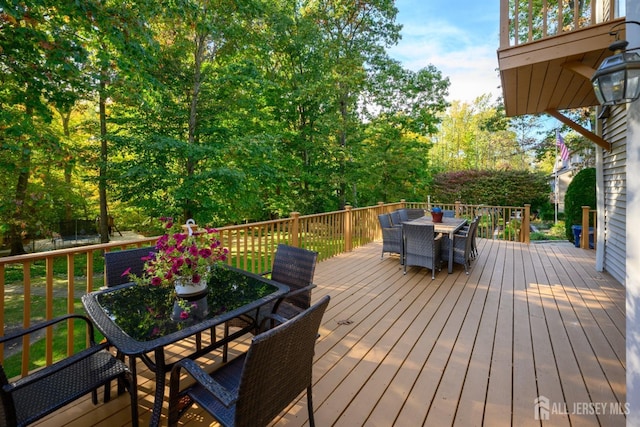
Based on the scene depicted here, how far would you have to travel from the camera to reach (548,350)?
263cm

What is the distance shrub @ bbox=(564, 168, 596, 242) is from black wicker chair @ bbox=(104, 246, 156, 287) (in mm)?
9418

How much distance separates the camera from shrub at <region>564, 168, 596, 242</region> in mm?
7367

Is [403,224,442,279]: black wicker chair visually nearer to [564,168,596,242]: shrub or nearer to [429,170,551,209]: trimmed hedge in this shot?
[564,168,596,242]: shrub

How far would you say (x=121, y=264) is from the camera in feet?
7.72

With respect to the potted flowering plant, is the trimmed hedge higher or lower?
higher

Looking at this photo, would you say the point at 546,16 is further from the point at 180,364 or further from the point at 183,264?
the point at 180,364

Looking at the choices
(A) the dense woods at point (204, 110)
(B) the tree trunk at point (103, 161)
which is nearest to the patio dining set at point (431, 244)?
(A) the dense woods at point (204, 110)

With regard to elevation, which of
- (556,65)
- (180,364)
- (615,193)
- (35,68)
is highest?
(35,68)

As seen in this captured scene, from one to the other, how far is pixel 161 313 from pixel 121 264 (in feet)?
3.06

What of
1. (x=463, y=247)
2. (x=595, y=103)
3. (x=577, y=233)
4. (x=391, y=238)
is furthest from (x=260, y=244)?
(x=577, y=233)

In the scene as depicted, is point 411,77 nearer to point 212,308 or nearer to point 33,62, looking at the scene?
point 33,62

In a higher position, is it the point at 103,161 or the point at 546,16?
the point at 546,16

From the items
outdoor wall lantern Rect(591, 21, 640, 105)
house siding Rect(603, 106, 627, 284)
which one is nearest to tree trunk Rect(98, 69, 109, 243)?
outdoor wall lantern Rect(591, 21, 640, 105)

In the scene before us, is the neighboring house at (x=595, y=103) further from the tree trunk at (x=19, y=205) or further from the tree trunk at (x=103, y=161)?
the tree trunk at (x=103, y=161)
